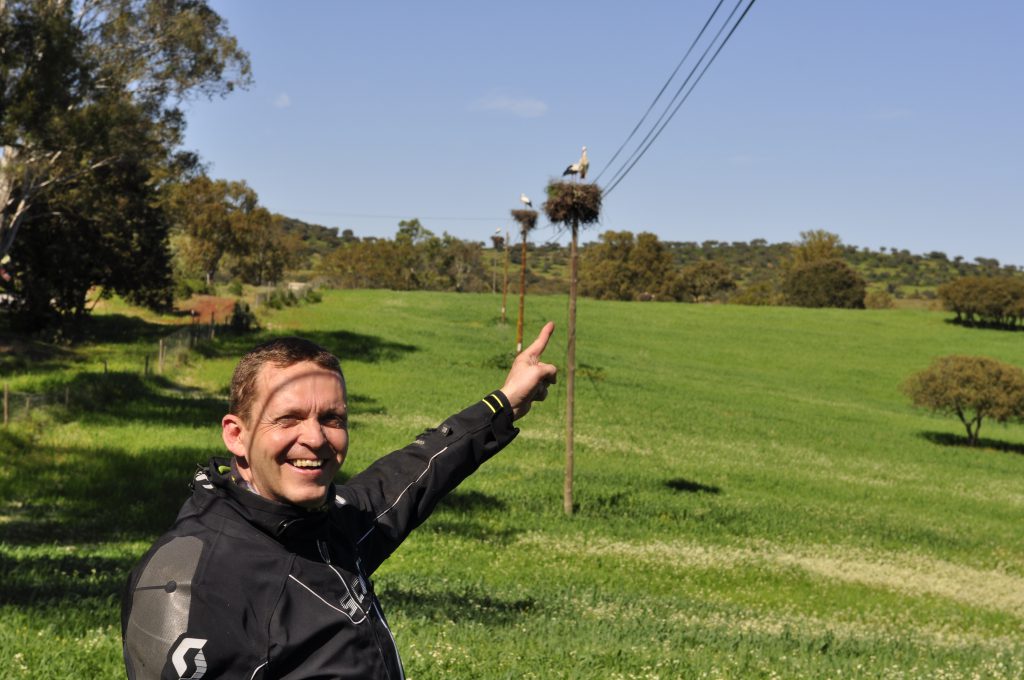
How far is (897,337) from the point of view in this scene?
79188mm

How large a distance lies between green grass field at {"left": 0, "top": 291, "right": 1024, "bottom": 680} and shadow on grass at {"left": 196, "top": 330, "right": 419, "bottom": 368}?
1.01 ft

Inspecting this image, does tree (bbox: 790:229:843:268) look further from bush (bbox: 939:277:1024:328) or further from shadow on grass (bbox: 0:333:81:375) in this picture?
shadow on grass (bbox: 0:333:81:375)

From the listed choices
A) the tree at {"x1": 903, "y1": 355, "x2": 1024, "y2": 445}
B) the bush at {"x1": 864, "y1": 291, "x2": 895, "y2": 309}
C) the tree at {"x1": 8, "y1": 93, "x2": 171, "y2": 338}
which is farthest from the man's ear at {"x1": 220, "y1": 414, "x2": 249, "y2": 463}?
the bush at {"x1": 864, "y1": 291, "x2": 895, "y2": 309}

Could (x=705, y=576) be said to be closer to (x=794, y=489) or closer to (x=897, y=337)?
(x=794, y=489)

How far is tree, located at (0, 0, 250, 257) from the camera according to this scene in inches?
1178

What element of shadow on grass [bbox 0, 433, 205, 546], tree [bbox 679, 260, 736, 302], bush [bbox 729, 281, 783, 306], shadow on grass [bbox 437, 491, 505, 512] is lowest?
shadow on grass [bbox 437, 491, 505, 512]

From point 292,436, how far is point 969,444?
44804 mm

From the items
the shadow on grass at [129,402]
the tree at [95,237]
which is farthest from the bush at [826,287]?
the shadow on grass at [129,402]

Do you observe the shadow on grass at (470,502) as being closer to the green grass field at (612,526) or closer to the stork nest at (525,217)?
the green grass field at (612,526)

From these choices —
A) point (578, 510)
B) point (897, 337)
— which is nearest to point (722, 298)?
point (897, 337)

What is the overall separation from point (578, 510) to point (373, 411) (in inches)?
495

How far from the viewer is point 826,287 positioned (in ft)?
389

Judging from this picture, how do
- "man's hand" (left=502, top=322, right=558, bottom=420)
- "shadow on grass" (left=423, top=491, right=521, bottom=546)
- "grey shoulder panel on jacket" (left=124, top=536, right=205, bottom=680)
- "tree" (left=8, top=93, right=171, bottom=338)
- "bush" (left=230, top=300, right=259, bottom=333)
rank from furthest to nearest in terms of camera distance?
"bush" (left=230, top=300, right=259, bottom=333) < "tree" (left=8, top=93, right=171, bottom=338) < "shadow on grass" (left=423, top=491, right=521, bottom=546) < "man's hand" (left=502, top=322, right=558, bottom=420) < "grey shoulder panel on jacket" (left=124, top=536, right=205, bottom=680)

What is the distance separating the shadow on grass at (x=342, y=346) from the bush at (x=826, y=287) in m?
78.8
